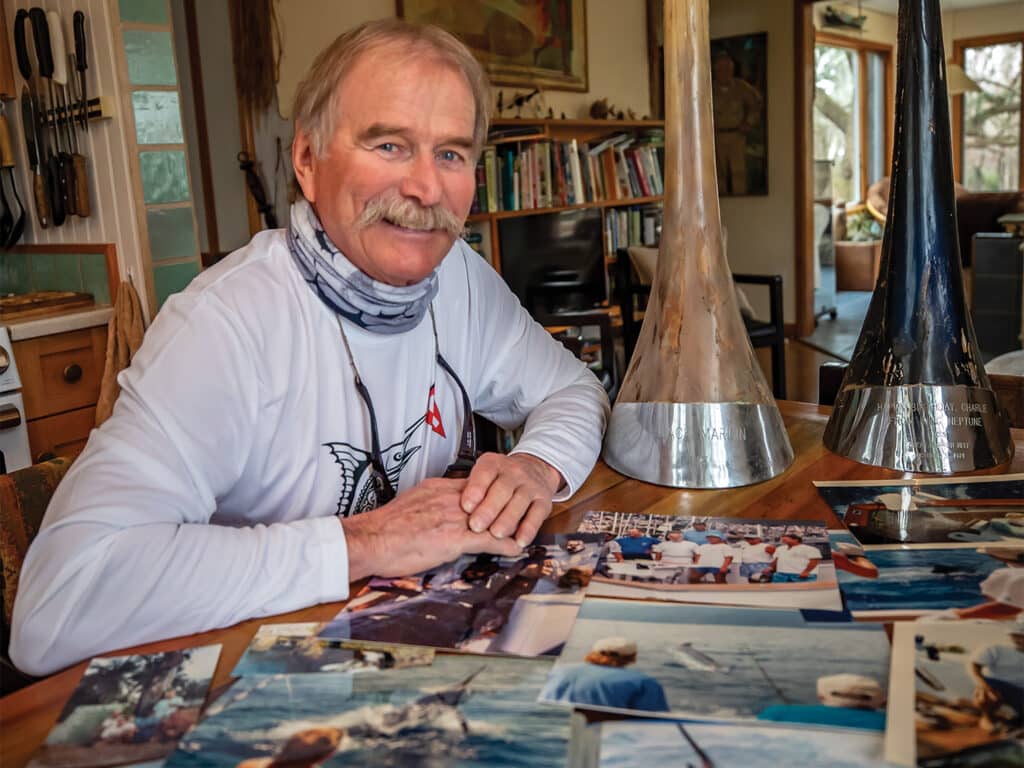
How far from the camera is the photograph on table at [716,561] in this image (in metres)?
0.78

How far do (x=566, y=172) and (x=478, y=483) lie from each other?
3732mm

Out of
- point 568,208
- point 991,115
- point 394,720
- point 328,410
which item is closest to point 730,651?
point 394,720

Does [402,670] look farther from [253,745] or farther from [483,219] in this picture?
[483,219]

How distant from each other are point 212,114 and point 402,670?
3.29 metres

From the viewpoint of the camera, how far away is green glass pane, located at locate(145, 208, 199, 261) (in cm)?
261

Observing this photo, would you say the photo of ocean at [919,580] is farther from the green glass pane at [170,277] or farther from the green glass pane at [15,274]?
the green glass pane at [15,274]

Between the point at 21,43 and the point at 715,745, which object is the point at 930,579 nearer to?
the point at 715,745

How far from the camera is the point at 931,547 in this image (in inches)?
34.0

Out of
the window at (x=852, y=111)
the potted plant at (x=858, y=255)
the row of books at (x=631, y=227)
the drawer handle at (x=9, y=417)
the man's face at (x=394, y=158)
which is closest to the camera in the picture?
the man's face at (x=394, y=158)

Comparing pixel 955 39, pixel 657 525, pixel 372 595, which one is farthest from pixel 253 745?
pixel 955 39

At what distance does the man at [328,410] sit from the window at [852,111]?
8.36 metres

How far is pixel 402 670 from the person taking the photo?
68 centimetres

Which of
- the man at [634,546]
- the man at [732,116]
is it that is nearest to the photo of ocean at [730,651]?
the man at [634,546]

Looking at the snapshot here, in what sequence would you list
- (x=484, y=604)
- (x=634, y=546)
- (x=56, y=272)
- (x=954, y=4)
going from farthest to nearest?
(x=954, y=4), (x=56, y=272), (x=634, y=546), (x=484, y=604)
